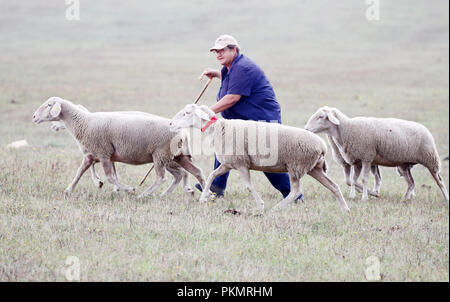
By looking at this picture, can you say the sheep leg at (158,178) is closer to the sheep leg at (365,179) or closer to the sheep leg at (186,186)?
the sheep leg at (186,186)

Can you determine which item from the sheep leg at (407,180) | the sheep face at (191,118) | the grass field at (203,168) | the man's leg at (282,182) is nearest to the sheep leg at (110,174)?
the grass field at (203,168)

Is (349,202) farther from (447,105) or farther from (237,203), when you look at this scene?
(447,105)

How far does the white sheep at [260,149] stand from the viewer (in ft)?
25.7

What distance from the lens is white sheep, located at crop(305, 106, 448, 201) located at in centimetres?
923

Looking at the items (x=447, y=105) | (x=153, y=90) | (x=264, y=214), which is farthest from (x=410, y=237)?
(x=153, y=90)

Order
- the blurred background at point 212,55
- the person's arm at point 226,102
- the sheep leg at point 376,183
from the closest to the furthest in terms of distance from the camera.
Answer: the person's arm at point 226,102 < the sheep leg at point 376,183 < the blurred background at point 212,55

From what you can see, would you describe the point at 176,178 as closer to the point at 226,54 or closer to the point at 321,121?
the point at 226,54

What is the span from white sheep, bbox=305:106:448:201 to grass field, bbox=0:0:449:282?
595mm

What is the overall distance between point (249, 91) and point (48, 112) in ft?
9.59

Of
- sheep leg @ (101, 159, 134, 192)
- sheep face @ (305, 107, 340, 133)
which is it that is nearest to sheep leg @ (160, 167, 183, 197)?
sheep leg @ (101, 159, 134, 192)

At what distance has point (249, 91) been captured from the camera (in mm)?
8531

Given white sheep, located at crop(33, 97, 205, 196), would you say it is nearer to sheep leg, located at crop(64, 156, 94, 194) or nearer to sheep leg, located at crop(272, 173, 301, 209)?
sheep leg, located at crop(64, 156, 94, 194)

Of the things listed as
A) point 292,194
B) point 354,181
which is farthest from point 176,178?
point 354,181
